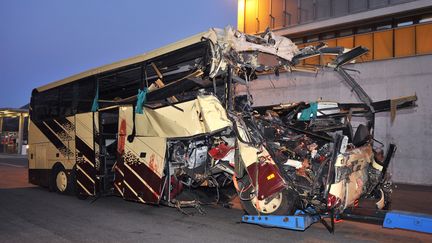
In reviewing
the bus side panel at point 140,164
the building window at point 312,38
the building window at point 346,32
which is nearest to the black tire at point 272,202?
the bus side panel at point 140,164

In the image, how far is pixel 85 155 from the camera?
1037 cm

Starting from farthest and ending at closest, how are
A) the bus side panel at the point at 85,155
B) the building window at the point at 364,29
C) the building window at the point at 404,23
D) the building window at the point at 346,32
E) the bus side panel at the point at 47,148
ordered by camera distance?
the building window at the point at 346,32
the building window at the point at 364,29
the building window at the point at 404,23
the bus side panel at the point at 47,148
the bus side panel at the point at 85,155

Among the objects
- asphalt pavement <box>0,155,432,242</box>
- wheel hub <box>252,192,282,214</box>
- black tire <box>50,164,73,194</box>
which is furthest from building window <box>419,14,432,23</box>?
black tire <box>50,164,73,194</box>

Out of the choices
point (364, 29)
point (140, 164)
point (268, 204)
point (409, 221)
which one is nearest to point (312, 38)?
point (364, 29)

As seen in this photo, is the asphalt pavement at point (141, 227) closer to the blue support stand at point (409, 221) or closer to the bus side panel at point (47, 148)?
the blue support stand at point (409, 221)

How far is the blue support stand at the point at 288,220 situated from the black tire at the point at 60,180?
628 centimetres

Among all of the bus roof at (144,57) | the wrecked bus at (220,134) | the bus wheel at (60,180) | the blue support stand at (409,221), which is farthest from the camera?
the bus wheel at (60,180)

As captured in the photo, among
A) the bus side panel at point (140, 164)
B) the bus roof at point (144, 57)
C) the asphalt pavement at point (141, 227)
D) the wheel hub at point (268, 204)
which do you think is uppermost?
the bus roof at point (144, 57)

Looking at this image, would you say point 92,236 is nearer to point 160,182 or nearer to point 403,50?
point 160,182

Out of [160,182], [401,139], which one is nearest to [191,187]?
[160,182]

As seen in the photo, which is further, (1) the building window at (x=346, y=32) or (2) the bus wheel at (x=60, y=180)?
(1) the building window at (x=346, y=32)

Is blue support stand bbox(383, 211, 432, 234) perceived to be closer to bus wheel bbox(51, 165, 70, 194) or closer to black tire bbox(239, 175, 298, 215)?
black tire bbox(239, 175, 298, 215)

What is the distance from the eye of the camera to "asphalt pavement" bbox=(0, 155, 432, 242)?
22.3ft

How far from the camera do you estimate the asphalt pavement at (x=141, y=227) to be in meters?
6.81
